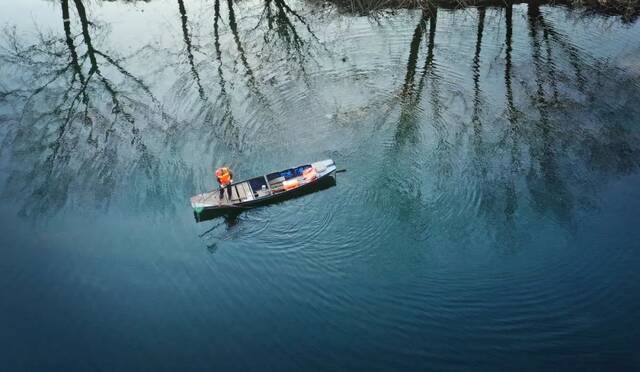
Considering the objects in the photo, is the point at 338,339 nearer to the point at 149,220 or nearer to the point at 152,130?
the point at 149,220

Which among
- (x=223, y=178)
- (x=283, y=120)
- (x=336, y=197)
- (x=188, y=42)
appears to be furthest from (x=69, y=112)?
(x=336, y=197)

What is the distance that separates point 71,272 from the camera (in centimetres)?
1680

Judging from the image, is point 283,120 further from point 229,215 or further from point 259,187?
point 229,215

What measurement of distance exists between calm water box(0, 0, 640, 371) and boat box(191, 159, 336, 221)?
47 centimetres

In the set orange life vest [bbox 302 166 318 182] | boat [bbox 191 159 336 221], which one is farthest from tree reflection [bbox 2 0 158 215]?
orange life vest [bbox 302 166 318 182]

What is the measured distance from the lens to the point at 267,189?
18688 millimetres

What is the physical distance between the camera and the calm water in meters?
14.6

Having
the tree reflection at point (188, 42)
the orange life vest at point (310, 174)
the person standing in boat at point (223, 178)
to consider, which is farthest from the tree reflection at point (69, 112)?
the orange life vest at point (310, 174)

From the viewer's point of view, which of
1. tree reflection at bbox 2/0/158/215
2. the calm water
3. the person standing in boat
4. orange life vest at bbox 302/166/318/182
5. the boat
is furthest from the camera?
→ tree reflection at bbox 2/0/158/215

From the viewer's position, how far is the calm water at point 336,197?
14602mm

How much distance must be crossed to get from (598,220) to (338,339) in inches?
390

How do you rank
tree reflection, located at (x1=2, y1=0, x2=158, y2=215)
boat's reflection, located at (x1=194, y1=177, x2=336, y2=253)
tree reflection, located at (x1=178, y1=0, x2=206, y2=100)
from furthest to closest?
tree reflection, located at (x1=178, y1=0, x2=206, y2=100) < tree reflection, located at (x1=2, y1=0, x2=158, y2=215) < boat's reflection, located at (x1=194, y1=177, x2=336, y2=253)

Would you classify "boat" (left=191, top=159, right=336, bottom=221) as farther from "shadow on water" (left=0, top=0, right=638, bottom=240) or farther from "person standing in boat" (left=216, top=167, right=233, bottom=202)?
"shadow on water" (left=0, top=0, right=638, bottom=240)

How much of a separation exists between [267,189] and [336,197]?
2652mm
